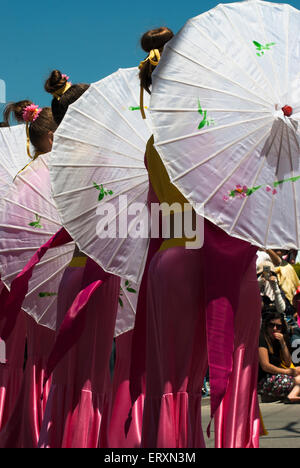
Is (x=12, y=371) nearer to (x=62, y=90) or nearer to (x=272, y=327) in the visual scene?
(x=62, y=90)

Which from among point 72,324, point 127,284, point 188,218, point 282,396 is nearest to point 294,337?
point 282,396

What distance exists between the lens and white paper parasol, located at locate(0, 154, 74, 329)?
5.11 metres

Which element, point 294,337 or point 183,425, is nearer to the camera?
point 183,425

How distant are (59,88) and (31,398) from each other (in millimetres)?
1778

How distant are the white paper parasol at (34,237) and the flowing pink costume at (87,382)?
0.61 metres

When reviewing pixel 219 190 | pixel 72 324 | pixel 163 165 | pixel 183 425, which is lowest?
pixel 183 425

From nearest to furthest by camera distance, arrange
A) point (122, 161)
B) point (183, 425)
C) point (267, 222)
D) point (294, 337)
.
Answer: point (267, 222), point (183, 425), point (122, 161), point (294, 337)

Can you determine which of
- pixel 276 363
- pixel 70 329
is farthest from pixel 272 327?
pixel 70 329

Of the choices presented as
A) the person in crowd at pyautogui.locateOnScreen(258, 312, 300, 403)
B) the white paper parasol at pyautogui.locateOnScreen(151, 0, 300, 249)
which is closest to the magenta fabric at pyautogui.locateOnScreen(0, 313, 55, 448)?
the white paper parasol at pyautogui.locateOnScreen(151, 0, 300, 249)

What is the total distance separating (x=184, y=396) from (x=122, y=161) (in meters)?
1.44

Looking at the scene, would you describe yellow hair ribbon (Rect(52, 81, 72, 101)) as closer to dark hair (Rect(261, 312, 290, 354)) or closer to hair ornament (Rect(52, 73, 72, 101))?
hair ornament (Rect(52, 73, 72, 101))

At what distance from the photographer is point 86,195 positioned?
4.48 meters

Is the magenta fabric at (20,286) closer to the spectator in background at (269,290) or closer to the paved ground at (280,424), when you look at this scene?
the paved ground at (280,424)

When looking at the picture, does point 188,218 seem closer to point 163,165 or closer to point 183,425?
point 163,165
